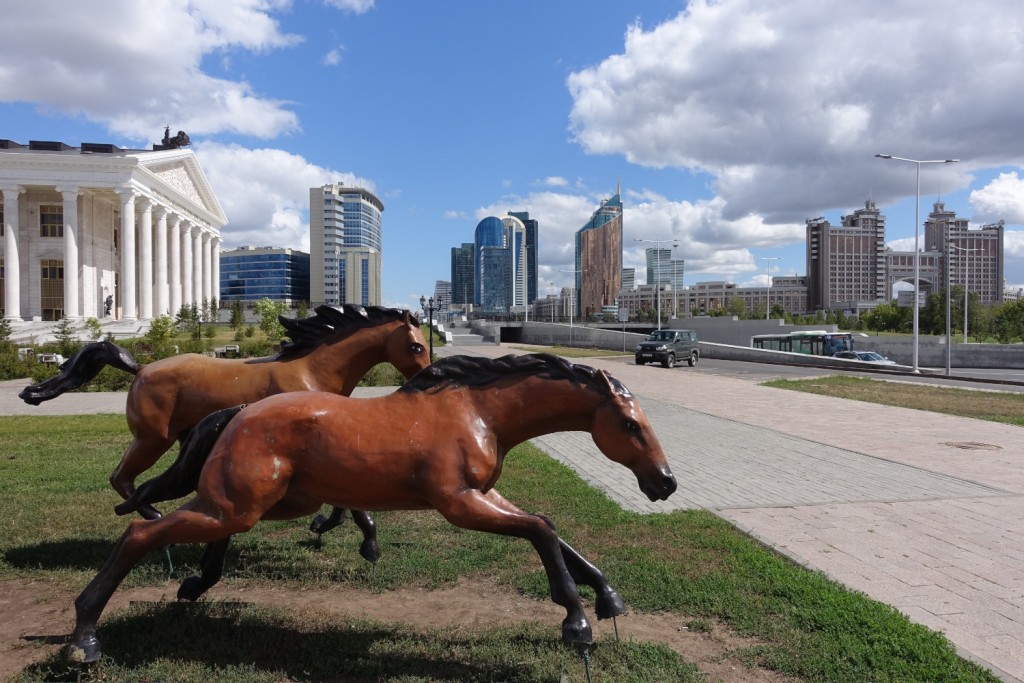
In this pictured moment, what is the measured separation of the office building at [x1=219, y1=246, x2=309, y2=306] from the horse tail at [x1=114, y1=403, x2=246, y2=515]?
129 meters

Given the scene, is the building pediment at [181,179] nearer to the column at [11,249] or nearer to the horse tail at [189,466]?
the column at [11,249]

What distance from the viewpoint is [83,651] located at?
3.24 meters

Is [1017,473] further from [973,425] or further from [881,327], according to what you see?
[881,327]

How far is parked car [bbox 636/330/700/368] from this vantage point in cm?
3316

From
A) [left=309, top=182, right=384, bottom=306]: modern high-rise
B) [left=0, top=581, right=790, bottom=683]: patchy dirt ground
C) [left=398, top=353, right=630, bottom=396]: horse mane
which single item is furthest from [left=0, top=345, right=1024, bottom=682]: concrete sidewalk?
[left=309, top=182, right=384, bottom=306]: modern high-rise

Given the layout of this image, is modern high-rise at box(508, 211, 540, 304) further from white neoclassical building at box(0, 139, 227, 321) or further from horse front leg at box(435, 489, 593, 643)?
horse front leg at box(435, 489, 593, 643)

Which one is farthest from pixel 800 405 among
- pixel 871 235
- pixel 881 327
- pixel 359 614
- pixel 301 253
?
pixel 301 253

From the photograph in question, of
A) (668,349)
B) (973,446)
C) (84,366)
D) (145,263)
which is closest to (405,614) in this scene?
(84,366)

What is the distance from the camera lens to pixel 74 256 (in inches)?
1857

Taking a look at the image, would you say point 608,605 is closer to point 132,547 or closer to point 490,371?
point 490,371

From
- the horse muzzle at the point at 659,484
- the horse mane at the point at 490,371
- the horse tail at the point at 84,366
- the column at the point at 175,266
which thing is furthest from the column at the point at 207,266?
the horse muzzle at the point at 659,484

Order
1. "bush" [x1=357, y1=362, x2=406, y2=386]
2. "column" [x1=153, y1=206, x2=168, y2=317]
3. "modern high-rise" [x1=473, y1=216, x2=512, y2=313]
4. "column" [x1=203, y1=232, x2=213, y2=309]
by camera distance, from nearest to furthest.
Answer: "bush" [x1=357, y1=362, x2=406, y2=386]
"column" [x1=153, y1=206, x2=168, y2=317]
"column" [x1=203, y1=232, x2=213, y2=309]
"modern high-rise" [x1=473, y1=216, x2=512, y2=313]

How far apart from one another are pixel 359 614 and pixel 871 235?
133190mm

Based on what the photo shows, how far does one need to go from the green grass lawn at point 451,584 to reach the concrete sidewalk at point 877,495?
444 millimetres
